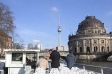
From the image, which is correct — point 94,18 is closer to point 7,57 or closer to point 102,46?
point 102,46

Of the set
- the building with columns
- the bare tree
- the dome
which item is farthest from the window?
the dome

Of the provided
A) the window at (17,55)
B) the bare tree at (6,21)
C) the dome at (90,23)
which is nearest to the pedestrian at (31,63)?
the window at (17,55)

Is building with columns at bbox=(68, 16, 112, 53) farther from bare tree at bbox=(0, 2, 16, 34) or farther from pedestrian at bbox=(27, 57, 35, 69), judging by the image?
pedestrian at bbox=(27, 57, 35, 69)

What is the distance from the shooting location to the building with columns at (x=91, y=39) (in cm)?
9519

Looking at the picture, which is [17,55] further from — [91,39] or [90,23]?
[90,23]

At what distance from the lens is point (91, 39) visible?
95250 millimetres

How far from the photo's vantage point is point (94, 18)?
113 metres

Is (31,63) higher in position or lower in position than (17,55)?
lower

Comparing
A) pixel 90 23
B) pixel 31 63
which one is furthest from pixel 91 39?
pixel 31 63

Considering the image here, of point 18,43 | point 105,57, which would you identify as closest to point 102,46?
point 105,57

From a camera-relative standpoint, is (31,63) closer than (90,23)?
Yes

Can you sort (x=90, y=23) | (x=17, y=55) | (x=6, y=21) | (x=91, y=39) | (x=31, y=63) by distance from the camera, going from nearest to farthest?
(x=31, y=63), (x=17, y=55), (x=6, y=21), (x=91, y=39), (x=90, y=23)

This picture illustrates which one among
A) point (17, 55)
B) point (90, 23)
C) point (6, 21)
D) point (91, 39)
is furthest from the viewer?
point (90, 23)

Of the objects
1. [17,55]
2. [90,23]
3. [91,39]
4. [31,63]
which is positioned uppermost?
[90,23]
